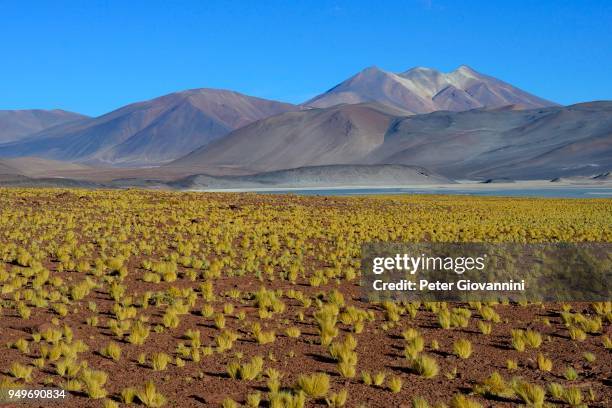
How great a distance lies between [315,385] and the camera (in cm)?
814

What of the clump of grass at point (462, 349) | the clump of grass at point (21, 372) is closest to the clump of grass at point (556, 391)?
the clump of grass at point (462, 349)

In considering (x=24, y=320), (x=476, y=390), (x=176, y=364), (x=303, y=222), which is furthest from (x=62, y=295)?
(x=303, y=222)

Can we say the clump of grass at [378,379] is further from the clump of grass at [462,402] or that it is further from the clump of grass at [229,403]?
the clump of grass at [229,403]

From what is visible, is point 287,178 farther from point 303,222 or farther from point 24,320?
point 24,320

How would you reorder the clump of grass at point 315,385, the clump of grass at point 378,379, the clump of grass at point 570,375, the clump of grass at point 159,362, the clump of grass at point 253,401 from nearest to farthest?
the clump of grass at point 253,401 → the clump of grass at point 315,385 → the clump of grass at point 378,379 → the clump of grass at point 570,375 → the clump of grass at point 159,362

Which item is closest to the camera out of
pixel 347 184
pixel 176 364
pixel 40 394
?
pixel 40 394

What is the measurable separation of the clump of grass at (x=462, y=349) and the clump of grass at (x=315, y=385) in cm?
228

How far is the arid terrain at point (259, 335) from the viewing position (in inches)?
325

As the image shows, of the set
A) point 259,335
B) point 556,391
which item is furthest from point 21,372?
point 556,391

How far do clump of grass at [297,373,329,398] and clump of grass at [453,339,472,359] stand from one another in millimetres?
2281

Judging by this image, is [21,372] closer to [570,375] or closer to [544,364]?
[544,364]

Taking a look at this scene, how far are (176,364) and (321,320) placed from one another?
2.85m

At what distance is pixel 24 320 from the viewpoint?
1135 centimetres

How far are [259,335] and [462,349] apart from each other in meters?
2.77
